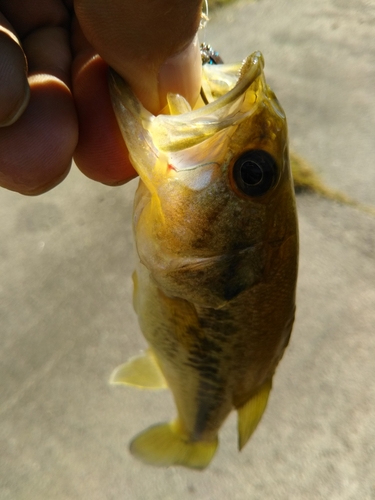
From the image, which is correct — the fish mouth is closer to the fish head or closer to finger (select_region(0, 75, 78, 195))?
the fish head

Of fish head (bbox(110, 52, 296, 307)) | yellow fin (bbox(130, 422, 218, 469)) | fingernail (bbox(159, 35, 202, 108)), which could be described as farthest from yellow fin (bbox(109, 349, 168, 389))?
fingernail (bbox(159, 35, 202, 108))

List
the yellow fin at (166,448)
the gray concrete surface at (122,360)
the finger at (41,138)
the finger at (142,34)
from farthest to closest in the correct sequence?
the gray concrete surface at (122,360)
the yellow fin at (166,448)
the finger at (41,138)
the finger at (142,34)

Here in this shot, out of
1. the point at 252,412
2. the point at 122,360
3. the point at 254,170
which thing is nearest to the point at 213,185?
the point at 254,170

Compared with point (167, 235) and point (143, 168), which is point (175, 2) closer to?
point (143, 168)

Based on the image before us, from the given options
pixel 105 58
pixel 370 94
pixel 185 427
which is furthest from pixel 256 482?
pixel 370 94

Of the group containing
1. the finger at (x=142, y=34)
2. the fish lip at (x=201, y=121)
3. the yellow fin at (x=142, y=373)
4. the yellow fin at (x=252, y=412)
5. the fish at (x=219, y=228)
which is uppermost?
the finger at (x=142, y=34)

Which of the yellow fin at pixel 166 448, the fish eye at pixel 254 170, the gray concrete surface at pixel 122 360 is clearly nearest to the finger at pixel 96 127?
the fish eye at pixel 254 170

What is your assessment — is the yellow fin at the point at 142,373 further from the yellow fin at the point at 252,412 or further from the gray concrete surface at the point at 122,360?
the gray concrete surface at the point at 122,360
